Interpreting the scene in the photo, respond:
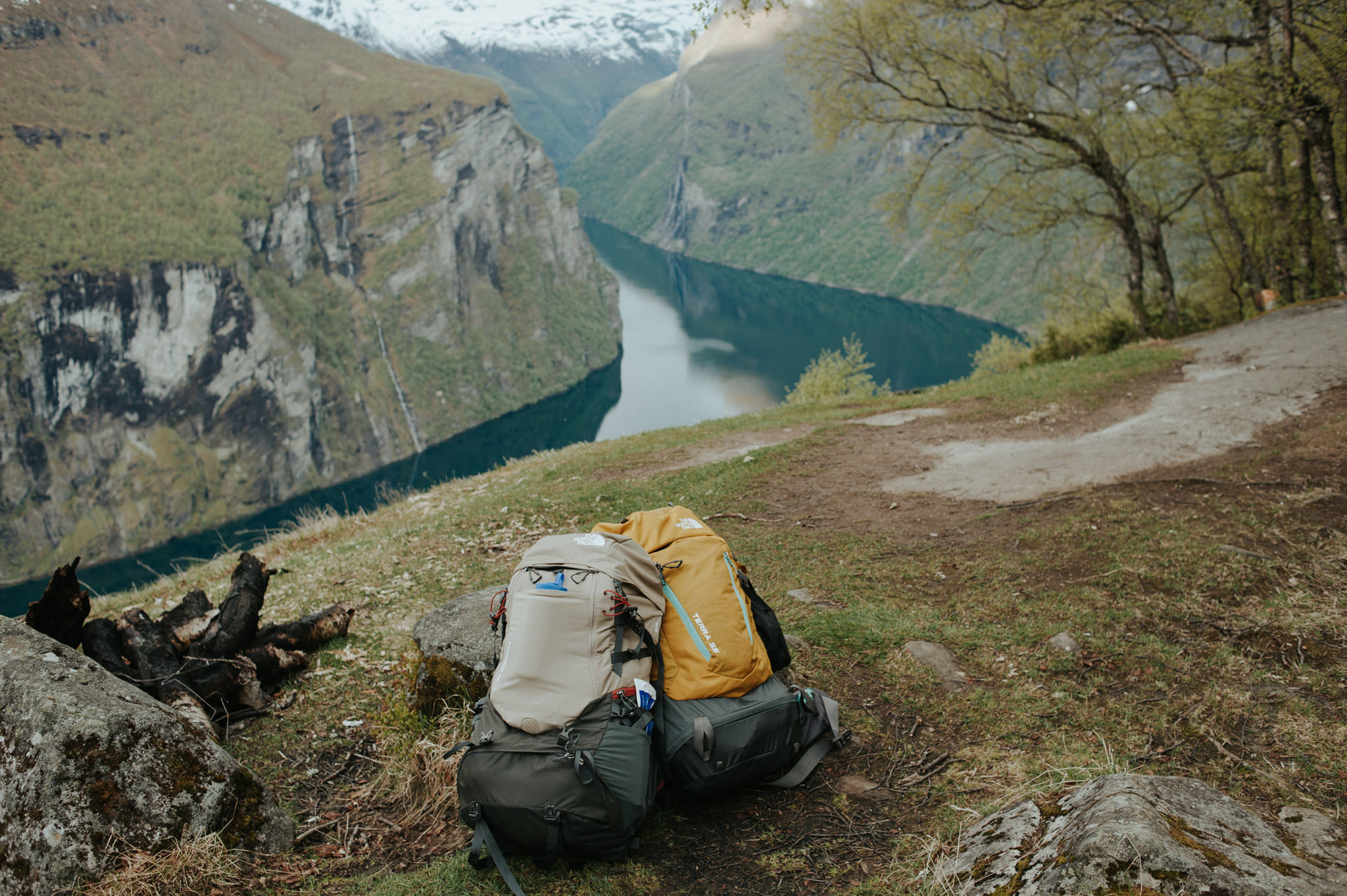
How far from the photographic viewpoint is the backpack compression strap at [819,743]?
4.44 metres

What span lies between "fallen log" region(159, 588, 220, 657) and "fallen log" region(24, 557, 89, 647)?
566 millimetres

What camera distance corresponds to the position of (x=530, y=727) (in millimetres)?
3869

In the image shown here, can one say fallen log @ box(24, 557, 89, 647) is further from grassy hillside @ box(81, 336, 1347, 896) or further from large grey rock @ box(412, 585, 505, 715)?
large grey rock @ box(412, 585, 505, 715)

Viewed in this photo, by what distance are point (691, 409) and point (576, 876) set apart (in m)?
82.0

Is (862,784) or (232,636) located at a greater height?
(232,636)

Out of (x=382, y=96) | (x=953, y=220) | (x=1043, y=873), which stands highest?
(x=382, y=96)

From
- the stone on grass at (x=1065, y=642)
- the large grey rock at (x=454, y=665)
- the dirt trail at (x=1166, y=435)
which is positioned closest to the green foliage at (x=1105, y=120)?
the dirt trail at (x=1166, y=435)

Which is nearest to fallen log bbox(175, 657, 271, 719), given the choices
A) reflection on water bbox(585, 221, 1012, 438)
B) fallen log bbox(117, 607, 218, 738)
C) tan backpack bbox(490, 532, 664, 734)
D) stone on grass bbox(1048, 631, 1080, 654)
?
fallen log bbox(117, 607, 218, 738)

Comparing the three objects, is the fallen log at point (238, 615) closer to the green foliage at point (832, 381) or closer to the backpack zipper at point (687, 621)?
the backpack zipper at point (687, 621)

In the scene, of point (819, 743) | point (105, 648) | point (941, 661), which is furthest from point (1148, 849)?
point (105, 648)

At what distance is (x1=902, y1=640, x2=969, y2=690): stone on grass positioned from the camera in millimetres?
5473

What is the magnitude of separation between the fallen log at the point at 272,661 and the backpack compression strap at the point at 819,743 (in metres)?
4.04

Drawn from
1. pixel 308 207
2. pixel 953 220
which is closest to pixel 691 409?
pixel 953 220

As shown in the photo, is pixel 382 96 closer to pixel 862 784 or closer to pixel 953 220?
pixel 953 220
